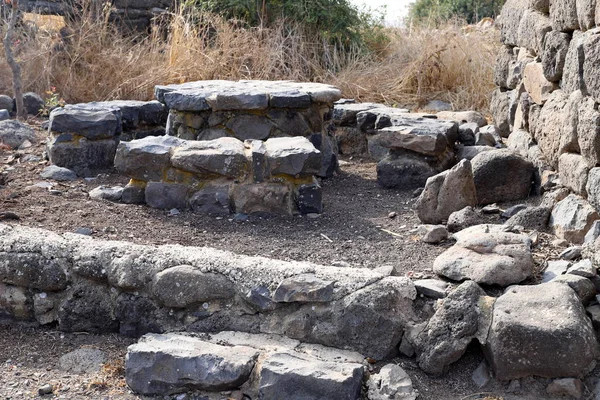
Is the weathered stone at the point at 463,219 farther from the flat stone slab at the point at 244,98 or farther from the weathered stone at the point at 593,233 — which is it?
the flat stone slab at the point at 244,98

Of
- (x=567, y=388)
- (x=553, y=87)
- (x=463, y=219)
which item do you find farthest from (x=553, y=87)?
(x=567, y=388)

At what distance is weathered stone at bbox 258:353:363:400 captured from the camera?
3.23 metres

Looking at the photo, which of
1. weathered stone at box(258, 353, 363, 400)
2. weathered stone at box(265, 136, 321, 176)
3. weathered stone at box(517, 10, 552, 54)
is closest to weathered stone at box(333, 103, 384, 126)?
weathered stone at box(517, 10, 552, 54)

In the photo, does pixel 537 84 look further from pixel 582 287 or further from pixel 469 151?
pixel 582 287

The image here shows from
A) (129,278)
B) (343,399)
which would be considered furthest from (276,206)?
(343,399)

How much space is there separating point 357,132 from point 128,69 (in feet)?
11.9

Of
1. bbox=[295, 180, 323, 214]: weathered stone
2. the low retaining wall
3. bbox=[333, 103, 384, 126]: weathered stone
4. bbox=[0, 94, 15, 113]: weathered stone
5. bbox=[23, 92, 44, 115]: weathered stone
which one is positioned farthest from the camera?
bbox=[23, 92, 44, 115]: weathered stone

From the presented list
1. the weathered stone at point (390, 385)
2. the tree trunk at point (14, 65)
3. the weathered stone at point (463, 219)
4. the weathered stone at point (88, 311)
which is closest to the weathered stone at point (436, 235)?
the weathered stone at point (463, 219)

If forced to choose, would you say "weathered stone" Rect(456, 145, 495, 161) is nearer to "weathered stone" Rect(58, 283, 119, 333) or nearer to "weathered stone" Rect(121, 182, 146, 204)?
"weathered stone" Rect(121, 182, 146, 204)

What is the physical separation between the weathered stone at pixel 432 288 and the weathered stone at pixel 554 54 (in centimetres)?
210

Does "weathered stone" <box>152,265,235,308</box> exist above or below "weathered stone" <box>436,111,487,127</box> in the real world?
below

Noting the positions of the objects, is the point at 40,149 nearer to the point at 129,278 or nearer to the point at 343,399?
the point at 129,278

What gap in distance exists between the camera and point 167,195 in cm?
543

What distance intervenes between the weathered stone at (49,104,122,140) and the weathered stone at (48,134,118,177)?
6 cm
